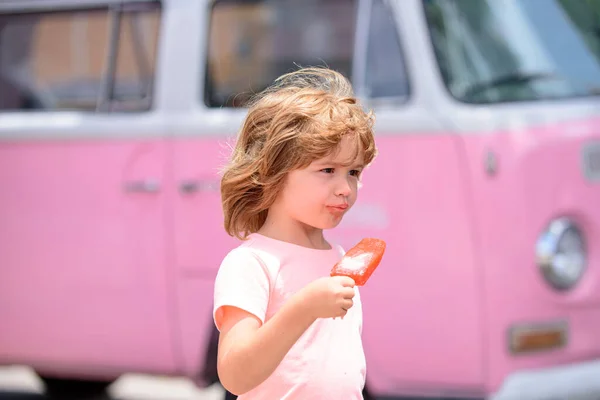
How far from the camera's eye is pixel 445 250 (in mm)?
4145

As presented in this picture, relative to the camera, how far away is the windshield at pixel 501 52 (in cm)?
425

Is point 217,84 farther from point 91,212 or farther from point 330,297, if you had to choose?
point 330,297

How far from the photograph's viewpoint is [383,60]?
436cm

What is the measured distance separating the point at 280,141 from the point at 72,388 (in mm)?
4392

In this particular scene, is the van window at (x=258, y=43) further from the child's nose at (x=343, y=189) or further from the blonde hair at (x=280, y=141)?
the child's nose at (x=343, y=189)

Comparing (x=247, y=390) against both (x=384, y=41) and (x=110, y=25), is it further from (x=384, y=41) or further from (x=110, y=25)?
(x=110, y=25)

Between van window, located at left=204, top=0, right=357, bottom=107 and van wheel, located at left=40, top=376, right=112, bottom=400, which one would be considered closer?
van window, located at left=204, top=0, right=357, bottom=107

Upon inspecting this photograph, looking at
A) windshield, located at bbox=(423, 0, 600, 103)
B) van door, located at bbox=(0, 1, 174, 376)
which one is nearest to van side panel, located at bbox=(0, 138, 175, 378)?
van door, located at bbox=(0, 1, 174, 376)

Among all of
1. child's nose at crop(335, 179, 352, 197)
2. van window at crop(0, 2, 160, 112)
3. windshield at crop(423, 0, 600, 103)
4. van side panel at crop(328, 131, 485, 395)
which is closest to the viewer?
child's nose at crop(335, 179, 352, 197)

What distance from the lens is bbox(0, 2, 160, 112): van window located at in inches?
193

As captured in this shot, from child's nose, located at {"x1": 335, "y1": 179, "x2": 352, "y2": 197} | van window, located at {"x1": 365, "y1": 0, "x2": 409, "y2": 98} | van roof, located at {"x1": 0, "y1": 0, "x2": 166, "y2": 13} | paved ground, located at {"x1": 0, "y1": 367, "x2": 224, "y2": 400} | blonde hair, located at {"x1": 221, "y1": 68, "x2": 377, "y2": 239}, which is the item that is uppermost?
van roof, located at {"x1": 0, "y1": 0, "x2": 166, "y2": 13}

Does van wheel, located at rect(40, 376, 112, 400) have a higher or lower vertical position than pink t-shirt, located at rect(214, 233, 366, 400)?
lower

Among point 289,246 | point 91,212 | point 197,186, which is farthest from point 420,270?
point 289,246

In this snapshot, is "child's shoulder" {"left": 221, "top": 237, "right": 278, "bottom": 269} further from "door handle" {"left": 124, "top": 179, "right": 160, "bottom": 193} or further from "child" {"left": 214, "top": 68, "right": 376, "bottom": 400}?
"door handle" {"left": 124, "top": 179, "right": 160, "bottom": 193}
